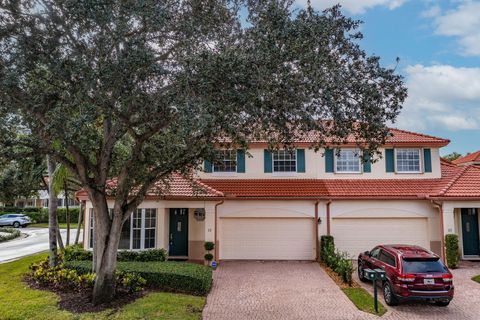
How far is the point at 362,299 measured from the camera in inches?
455

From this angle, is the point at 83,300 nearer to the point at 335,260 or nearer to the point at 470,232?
the point at 335,260

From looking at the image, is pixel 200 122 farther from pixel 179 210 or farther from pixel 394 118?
pixel 179 210

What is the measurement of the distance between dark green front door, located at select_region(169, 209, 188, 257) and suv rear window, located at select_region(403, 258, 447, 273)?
1108cm

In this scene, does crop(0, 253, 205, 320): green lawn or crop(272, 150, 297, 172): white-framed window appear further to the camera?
crop(272, 150, 297, 172): white-framed window

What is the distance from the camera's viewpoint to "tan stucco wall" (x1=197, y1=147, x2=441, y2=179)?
19578mm

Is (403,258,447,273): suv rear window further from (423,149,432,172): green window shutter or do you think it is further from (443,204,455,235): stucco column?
(423,149,432,172): green window shutter

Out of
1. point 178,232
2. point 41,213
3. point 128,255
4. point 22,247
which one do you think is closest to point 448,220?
point 178,232

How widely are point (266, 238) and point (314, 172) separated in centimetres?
449

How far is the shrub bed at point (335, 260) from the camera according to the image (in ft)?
44.7

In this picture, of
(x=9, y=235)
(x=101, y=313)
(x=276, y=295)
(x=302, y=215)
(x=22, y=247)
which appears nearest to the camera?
(x=101, y=313)

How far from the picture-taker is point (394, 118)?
8891 millimetres

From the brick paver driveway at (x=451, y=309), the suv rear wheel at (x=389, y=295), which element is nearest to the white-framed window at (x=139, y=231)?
the brick paver driveway at (x=451, y=309)

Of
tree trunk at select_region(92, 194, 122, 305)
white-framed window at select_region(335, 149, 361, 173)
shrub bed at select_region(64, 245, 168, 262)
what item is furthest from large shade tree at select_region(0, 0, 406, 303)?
white-framed window at select_region(335, 149, 361, 173)

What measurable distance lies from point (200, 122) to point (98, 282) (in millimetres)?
6779
